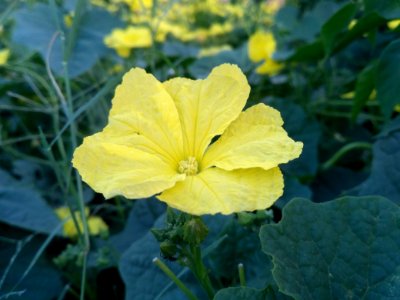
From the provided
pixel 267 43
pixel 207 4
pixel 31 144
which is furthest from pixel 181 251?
pixel 207 4

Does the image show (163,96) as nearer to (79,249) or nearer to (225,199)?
(225,199)

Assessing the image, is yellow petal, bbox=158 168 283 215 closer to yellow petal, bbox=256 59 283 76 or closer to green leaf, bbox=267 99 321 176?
green leaf, bbox=267 99 321 176

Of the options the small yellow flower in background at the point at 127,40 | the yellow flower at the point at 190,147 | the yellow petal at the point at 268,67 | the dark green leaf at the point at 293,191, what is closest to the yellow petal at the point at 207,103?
the yellow flower at the point at 190,147

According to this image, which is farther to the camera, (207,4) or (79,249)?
(207,4)

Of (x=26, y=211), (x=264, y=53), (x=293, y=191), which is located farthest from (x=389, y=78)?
(x=26, y=211)

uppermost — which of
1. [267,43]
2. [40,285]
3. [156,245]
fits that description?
[267,43]

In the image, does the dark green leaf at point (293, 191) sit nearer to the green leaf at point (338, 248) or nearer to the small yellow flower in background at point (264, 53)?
the green leaf at point (338, 248)

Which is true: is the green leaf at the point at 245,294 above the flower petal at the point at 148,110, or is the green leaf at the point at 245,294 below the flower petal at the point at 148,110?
below
